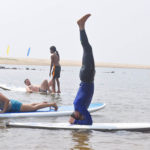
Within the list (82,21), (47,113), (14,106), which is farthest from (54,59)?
(82,21)

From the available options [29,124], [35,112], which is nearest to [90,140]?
[29,124]

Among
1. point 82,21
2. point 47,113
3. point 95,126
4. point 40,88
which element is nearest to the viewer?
point 82,21

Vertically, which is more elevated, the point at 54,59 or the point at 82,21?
the point at 82,21

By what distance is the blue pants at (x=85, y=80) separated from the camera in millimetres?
8664

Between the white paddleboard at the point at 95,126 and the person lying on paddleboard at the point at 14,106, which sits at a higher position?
the person lying on paddleboard at the point at 14,106

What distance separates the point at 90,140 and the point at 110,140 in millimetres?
401

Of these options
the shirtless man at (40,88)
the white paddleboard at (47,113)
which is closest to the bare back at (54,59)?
the shirtless man at (40,88)

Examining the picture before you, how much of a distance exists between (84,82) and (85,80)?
0.06 m

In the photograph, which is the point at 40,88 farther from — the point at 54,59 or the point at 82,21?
the point at 82,21

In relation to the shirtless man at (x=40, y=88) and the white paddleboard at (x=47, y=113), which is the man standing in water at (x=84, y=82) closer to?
the white paddleboard at (x=47, y=113)

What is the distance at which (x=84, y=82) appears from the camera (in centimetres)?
891

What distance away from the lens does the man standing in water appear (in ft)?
28.3

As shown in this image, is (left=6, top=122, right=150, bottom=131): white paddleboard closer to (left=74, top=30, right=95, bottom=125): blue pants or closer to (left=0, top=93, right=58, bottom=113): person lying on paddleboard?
(left=74, top=30, right=95, bottom=125): blue pants

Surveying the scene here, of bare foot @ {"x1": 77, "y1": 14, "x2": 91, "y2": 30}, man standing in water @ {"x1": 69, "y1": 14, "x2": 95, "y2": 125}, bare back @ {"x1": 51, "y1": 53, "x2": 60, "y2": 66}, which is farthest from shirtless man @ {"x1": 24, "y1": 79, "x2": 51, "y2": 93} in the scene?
bare foot @ {"x1": 77, "y1": 14, "x2": 91, "y2": 30}
